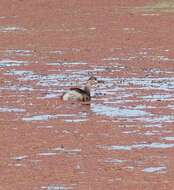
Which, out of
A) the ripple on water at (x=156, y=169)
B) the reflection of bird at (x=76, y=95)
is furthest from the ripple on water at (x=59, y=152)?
the reflection of bird at (x=76, y=95)

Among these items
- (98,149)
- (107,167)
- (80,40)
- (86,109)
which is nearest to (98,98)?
(86,109)

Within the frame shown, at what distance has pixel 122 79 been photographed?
20422mm

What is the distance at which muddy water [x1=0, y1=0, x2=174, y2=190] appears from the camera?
11.4 metres

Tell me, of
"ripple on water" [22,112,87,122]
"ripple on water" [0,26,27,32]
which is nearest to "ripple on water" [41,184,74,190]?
"ripple on water" [22,112,87,122]

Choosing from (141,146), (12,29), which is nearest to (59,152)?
(141,146)

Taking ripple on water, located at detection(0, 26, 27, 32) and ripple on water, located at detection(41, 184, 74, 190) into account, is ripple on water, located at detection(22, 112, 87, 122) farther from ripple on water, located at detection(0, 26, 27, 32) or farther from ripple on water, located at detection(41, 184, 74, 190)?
ripple on water, located at detection(0, 26, 27, 32)

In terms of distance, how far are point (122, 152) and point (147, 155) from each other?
417 mm

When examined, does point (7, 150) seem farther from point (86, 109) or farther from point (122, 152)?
point (86, 109)

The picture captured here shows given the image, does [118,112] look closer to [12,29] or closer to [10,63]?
[10,63]

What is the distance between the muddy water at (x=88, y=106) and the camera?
37.3 ft

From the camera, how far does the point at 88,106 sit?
17.2 metres

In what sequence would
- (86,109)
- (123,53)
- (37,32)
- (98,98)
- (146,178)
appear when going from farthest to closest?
(37,32)
(123,53)
(98,98)
(86,109)
(146,178)

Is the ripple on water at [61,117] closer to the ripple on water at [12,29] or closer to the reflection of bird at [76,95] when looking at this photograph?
the reflection of bird at [76,95]

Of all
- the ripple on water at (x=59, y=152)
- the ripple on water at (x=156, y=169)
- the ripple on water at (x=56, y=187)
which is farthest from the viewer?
the ripple on water at (x=59, y=152)
